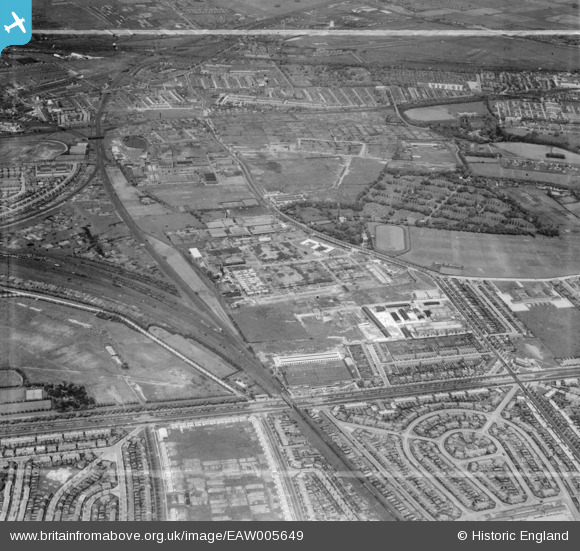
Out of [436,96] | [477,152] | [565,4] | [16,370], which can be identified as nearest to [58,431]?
[16,370]

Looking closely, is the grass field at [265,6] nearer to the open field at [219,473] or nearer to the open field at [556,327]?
the open field at [556,327]

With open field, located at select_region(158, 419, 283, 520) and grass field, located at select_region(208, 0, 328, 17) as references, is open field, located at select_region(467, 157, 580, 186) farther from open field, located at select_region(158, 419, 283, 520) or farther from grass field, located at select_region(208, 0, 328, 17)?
grass field, located at select_region(208, 0, 328, 17)

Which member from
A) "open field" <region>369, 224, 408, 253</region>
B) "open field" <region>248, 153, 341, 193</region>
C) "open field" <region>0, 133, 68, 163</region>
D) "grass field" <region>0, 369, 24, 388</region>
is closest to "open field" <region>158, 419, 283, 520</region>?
"grass field" <region>0, 369, 24, 388</region>

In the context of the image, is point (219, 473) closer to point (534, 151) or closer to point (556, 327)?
point (556, 327)

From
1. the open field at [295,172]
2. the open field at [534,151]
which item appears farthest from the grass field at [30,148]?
the open field at [534,151]

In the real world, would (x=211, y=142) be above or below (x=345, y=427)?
above

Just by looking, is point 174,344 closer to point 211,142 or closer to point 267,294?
point 267,294
